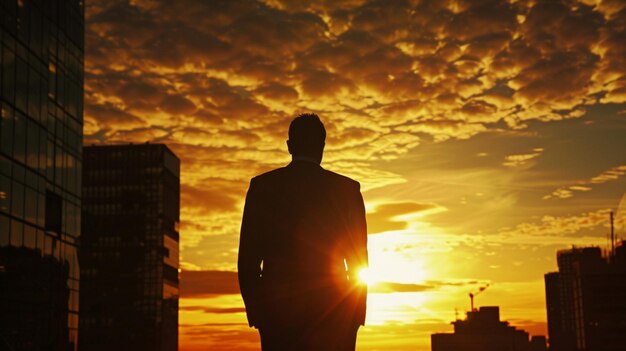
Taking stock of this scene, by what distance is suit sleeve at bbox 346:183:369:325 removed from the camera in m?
7.30

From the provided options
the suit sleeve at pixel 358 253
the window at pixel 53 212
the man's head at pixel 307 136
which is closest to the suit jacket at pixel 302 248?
the suit sleeve at pixel 358 253

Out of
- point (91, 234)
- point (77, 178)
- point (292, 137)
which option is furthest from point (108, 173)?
point (292, 137)

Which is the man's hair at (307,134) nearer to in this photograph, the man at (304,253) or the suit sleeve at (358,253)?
the man at (304,253)

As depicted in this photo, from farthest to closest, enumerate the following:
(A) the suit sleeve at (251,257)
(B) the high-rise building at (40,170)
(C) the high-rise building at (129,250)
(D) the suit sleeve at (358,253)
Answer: (C) the high-rise building at (129,250) → (B) the high-rise building at (40,170) → (D) the suit sleeve at (358,253) → (A) the suit sleeve at (251,257)

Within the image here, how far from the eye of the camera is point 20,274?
46875 millimetres

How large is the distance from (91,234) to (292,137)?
189 m

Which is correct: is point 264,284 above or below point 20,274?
below

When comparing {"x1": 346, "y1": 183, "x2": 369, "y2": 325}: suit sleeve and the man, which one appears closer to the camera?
the man

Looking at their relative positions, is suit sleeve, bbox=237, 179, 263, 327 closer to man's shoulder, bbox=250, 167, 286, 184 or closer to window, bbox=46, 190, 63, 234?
man's shoulder, bbox=250, 167, 286, 184

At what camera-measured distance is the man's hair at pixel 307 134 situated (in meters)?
7.51

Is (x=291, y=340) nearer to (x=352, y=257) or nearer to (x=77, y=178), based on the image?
(x=352, y=257)

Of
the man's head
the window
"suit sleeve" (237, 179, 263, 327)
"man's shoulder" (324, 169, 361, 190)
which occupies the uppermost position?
the window

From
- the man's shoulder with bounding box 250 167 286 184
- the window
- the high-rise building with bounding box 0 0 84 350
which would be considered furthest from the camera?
the window

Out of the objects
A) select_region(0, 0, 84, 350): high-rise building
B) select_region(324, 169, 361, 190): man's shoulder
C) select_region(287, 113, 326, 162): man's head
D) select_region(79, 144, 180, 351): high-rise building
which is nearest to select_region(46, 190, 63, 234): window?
select_region(0, 0, 84, 350): high-rise building
